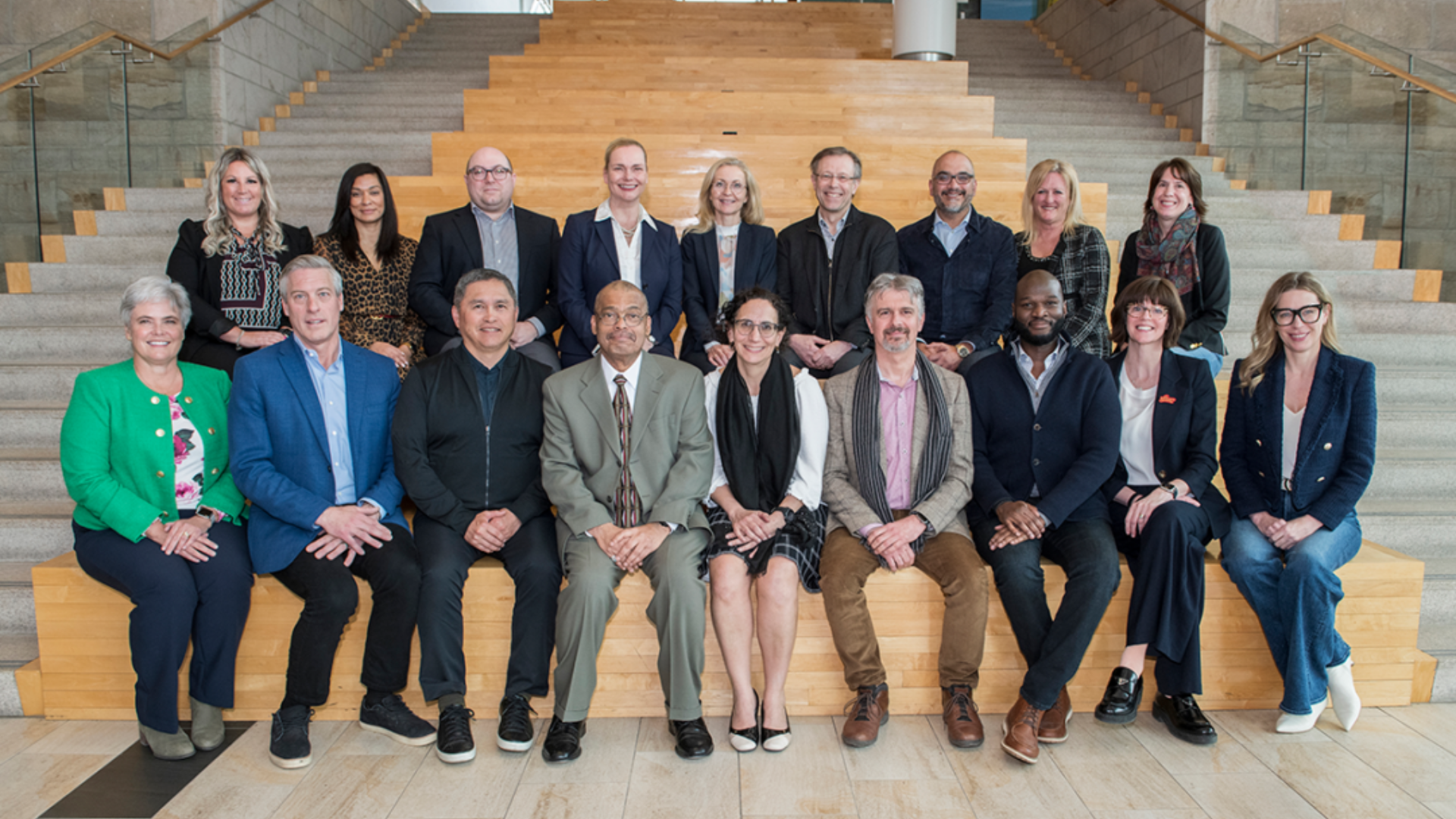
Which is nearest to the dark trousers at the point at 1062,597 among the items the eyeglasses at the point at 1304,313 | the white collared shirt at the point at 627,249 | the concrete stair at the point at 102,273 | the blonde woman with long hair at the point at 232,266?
the eyeglasses at the point at 1304,313

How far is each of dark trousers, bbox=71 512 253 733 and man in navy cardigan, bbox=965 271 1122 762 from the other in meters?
2.04

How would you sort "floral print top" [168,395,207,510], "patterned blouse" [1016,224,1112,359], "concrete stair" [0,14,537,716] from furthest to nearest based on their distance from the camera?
"patterned blouse" [1016,224,1112,359] < "concrete stair" [0,14,537,716] < "floral print top" [168,395,207,510]

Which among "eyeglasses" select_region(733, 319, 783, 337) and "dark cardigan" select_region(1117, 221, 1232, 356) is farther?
"dark cardigan" select_region(1117, 221, 1232, 356)

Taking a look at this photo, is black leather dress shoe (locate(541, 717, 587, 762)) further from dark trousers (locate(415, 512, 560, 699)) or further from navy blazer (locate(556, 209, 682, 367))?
navy blazer (locate(556, 209, 682, 367))

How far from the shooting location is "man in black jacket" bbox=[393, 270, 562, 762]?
2.52 m

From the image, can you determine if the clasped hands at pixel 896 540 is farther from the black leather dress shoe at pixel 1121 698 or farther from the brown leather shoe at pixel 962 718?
the black leather dress shoe at pixel 1121 698

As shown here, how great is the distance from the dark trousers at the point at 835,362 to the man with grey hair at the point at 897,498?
16.9 inches

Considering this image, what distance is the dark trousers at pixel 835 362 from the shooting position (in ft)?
10.7

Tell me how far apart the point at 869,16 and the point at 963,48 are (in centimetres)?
117

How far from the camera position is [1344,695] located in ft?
8.42

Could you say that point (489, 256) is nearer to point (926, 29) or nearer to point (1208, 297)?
point (1208, 297)

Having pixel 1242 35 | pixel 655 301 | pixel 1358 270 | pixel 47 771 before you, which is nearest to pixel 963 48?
pixel 1242 35

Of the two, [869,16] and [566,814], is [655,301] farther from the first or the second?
[869,16]

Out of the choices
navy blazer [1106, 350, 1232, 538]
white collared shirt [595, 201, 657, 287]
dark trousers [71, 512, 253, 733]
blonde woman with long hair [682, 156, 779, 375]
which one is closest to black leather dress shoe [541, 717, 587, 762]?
dark trousers [71, 512, 253, 733]
